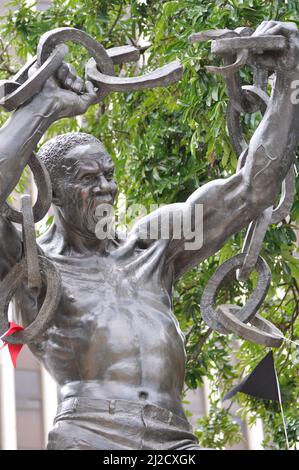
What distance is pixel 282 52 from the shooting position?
6777 millimetres

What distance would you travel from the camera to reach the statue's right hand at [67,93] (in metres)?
6.57

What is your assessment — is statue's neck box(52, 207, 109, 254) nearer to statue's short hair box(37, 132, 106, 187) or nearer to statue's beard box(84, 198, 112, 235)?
statue's beard box(84, 198, 112, 235)

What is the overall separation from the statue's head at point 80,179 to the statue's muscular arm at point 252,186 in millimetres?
339

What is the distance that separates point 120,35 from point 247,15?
7.54ft

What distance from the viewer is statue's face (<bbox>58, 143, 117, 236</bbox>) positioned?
6844 millimetres

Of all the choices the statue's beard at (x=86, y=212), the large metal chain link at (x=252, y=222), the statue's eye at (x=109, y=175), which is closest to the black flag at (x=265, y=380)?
the large metal chain link at (x=252, y=222)

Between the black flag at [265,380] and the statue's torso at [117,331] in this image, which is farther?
the black flag at [265,380]

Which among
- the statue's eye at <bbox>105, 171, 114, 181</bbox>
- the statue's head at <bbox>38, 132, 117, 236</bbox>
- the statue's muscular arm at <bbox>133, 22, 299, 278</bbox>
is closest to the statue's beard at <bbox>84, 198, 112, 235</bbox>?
the statue's head at <bbox>38, 132, 117, 236</bbox>

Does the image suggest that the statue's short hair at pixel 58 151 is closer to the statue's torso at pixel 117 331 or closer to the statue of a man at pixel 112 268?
the statue of a man at pixel 112 268

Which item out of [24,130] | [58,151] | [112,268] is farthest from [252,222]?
[24,130]

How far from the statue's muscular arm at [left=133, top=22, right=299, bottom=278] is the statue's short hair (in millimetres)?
480

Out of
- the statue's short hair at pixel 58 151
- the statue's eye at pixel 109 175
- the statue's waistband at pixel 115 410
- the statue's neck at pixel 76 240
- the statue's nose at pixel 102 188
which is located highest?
the statue's short hair at pixel 58 151

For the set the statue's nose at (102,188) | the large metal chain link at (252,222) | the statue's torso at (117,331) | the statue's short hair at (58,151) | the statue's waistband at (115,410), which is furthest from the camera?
the statue's short hair at (58,151)

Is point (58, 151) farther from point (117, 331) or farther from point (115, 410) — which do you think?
point (115, 410)
